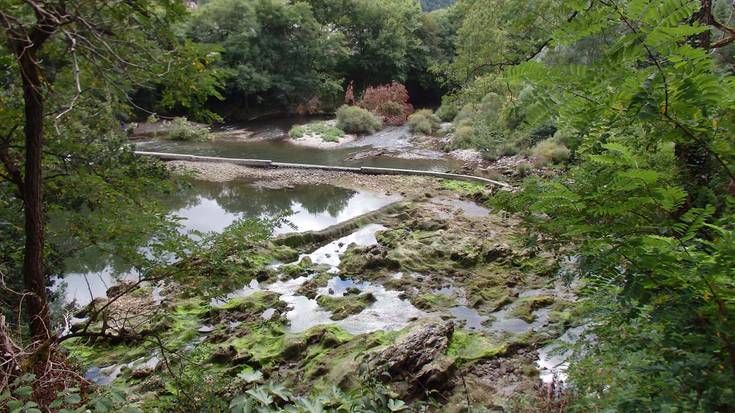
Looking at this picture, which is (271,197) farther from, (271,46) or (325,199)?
(271,46)

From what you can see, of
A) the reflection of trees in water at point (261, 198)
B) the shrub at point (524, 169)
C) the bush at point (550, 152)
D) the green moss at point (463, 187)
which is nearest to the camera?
the reflection of trees in water at point (261, 198)

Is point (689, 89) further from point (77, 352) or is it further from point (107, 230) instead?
point (77, 352)

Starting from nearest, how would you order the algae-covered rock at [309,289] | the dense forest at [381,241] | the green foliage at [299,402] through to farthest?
the dense forest at [381,241] < the green foliage at [299,402] < the algae-covered rock at [309,289]

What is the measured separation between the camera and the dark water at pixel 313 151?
60.6 ft

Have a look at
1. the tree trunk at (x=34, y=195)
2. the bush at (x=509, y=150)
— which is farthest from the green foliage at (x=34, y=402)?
the bush at (x=509, y=150)

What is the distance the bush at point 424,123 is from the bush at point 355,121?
83.7 inches

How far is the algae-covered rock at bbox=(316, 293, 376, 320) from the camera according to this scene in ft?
25.0

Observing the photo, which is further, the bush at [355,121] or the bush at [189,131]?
the bush at [355,121]

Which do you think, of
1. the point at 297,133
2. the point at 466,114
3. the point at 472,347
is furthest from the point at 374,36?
the point at 472,347

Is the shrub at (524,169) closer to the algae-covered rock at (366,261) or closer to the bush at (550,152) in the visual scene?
the bush at (550,152)

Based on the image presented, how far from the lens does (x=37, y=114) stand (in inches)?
119

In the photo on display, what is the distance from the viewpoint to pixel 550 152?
1572cm

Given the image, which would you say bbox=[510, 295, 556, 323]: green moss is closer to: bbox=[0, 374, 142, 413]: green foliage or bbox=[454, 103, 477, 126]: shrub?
bbox=[0, 374, 142, 413]: green foliage

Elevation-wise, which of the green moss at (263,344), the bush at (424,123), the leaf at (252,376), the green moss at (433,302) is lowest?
the green moss at (433,302)
